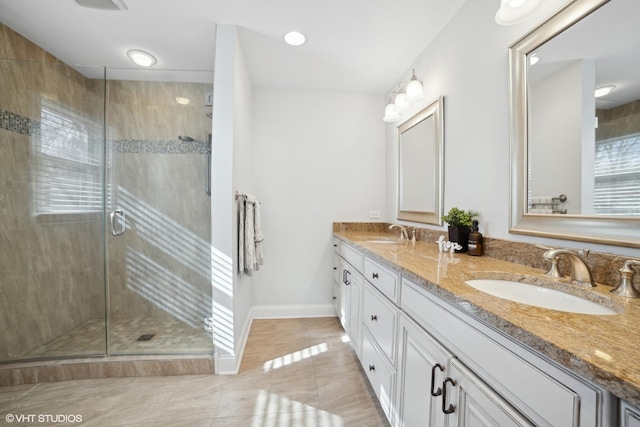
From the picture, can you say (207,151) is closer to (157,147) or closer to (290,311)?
(157,147)

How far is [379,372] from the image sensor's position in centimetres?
136

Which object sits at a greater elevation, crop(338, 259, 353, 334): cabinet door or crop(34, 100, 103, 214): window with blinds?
crop(34, 100, 103, 214): window with blinds

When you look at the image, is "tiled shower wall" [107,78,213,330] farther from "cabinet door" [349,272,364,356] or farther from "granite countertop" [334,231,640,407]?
"granite countertop" [334,231,640,407]

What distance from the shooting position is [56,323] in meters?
1.98

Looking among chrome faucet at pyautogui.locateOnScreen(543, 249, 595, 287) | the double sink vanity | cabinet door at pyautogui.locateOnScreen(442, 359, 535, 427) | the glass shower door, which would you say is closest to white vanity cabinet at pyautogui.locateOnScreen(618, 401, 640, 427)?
the double sink vanity

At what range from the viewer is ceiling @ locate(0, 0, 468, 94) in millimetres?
1602

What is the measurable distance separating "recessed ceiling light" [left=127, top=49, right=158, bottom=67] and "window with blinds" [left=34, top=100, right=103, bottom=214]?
639 millimetres

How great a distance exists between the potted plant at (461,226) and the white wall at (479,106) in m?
0.07

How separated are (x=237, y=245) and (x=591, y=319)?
72.2 inches

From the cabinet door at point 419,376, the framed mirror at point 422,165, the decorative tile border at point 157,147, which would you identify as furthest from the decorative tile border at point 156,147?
the cabinet door at point 419,376

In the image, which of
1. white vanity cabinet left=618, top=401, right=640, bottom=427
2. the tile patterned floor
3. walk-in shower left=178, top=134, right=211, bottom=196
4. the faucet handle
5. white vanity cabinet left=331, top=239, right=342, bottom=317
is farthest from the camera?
white vanity cabinet left=331, top=239, right=342, bottom=317

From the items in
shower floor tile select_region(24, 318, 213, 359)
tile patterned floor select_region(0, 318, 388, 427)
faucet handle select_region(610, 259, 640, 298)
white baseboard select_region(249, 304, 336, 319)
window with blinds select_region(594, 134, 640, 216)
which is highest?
window with blinds select_region(594, 134, 640, 216)

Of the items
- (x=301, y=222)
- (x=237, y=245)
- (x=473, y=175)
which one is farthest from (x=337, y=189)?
(x=473, y=175)

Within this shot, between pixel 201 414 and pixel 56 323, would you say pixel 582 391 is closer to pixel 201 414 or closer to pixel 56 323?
pixel 201 414
